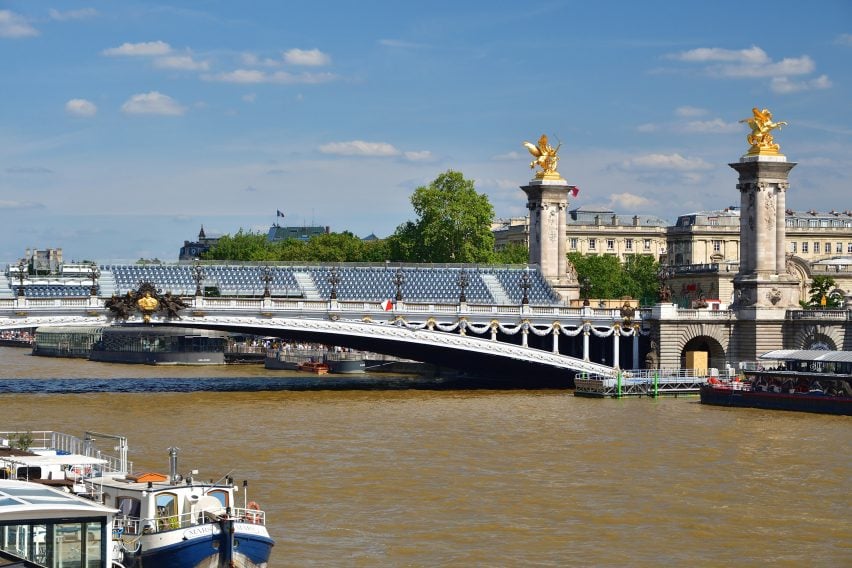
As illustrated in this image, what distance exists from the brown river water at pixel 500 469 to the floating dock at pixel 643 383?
4.77ft

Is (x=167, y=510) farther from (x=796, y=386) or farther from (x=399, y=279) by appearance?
(x=399, y=279)

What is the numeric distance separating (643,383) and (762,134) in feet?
53.3

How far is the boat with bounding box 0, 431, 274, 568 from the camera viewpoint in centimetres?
3391

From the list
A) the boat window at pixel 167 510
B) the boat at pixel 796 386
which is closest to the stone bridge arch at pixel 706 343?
the boat at pixel 796 386

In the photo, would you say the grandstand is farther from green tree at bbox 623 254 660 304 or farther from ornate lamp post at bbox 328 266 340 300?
green tree at bbox 623 254 660 304

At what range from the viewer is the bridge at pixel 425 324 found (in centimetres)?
7750

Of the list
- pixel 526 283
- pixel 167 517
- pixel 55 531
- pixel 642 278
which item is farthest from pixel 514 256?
pixel 55 531

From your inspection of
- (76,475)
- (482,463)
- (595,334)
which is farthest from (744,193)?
(76,475)

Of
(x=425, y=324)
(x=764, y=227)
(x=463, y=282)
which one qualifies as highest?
(x=764, y=227)

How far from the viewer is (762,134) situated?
8838 centimetres

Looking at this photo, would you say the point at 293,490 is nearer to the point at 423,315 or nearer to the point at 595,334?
the point at 423,315

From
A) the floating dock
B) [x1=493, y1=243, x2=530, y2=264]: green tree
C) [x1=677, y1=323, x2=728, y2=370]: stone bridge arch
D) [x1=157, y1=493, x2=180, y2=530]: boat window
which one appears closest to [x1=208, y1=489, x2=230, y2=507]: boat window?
[x1=157, y1=493, x2=180, y2=530]: boat window

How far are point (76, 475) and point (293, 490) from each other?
31.0 feet

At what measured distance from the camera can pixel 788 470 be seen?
5366 centimetres
